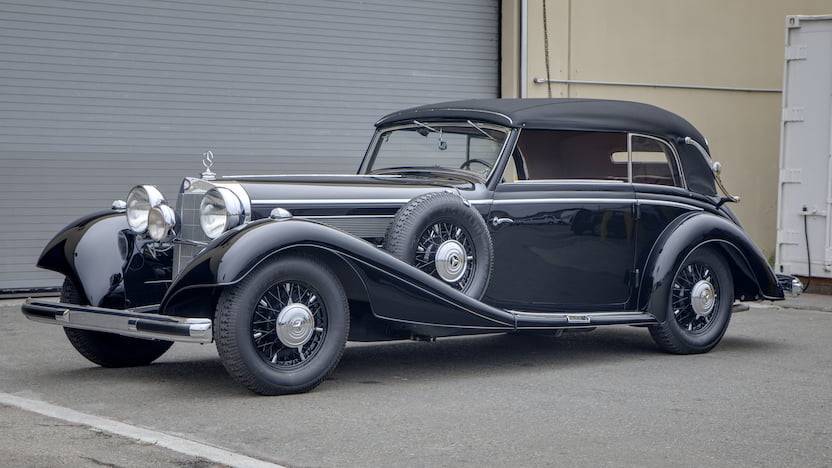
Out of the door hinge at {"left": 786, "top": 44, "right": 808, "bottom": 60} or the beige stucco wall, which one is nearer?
the door hinge at {"left": 786, "top": 44, "right": 808, "bottom": 60}

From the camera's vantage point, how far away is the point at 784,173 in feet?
39.4

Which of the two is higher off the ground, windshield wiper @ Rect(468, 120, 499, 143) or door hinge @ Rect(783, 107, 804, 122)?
door hinge @ Rect(783, 107, 804, 122)

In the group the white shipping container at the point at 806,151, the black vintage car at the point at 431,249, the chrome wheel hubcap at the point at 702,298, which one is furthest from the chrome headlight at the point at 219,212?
the white shipping container at the point at 806,151

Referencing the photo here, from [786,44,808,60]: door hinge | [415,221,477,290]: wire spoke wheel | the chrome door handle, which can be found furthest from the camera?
[786,44,808,60]: door hinge

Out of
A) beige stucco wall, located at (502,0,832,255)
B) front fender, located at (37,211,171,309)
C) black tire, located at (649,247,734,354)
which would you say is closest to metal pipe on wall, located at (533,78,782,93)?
beige stucco wall, located at (502,0,832,255)

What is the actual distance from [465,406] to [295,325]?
0.97 m

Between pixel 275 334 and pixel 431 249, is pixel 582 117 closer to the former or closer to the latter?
pixel 431 249

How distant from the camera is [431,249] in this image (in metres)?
6.77

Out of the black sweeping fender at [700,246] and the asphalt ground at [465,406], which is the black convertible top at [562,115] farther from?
the asphalt ground at [465,406]

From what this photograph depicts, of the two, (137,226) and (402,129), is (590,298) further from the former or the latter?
(137,226)

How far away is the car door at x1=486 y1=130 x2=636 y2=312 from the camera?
23.6 ft

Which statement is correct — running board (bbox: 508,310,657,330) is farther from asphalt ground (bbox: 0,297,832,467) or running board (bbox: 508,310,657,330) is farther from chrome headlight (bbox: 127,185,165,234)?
chrome headlight (bbox: 127,185,165,234)

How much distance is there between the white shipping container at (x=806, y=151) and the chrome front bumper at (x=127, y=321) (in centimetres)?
755

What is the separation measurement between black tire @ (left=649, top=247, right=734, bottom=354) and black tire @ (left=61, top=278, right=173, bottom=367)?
3.23 m
